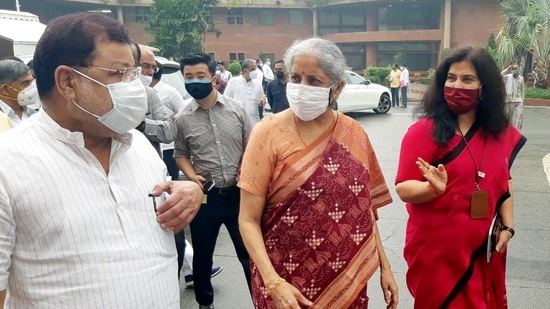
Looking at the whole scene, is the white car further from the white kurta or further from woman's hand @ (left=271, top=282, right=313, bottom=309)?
the white kurta

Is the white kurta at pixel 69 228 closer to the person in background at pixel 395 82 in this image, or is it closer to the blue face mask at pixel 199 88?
the blue face mask at pixel 199 88

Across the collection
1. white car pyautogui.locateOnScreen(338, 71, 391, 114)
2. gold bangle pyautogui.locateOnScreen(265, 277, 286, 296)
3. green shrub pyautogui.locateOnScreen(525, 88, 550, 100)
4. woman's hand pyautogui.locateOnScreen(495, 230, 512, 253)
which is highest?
gold bangle pyautogui.locateOnScreen(265, 277, 286, 296)

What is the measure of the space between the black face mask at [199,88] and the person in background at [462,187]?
150 centimetres

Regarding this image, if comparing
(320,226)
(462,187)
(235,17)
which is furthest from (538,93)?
(235,17)

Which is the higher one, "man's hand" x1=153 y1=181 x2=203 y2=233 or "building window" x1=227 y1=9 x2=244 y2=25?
"building window" x1=227 y1=9 x2=244 y2=25

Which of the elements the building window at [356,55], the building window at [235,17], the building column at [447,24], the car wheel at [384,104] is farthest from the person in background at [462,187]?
the building window at [235,17]

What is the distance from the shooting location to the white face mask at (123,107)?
1.44 metres

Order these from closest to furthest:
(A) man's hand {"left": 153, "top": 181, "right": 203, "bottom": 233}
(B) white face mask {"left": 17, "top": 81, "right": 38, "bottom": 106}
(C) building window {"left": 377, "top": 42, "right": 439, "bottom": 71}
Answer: (A) man's hand {"left": 153, "top": 181, "right": 203, "bottom": 233} < (B) white face mask {"left": 17, "top": 81, "right": 38, "bottom": 106} < (C) building window {"left": 377, "top": 42, "right": 439, "bottom": 71}

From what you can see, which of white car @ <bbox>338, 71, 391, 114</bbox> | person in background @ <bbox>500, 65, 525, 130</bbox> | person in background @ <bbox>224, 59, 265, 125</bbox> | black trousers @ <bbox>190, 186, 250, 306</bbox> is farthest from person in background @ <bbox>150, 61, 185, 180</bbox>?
white car @ <bbox>338, 71, 391, 114</bbox>

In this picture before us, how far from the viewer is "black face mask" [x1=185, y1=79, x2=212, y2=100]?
3.29 metres

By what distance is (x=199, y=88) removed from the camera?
329cm

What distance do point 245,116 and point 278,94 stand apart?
434cm

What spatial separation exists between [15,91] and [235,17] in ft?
108

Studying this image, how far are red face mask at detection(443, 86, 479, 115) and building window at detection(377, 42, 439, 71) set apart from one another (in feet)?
96.2
